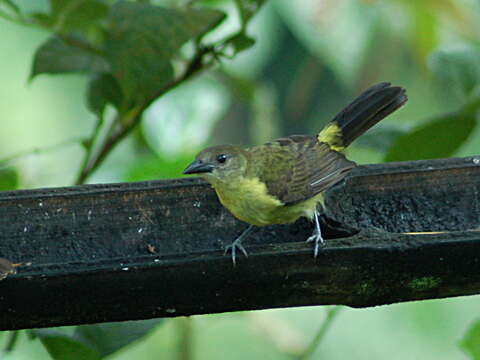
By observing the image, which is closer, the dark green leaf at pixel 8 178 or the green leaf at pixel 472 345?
the green leaf at pixel 472 345

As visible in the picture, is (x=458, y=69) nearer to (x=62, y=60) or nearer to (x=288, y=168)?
(x=288, y=168)

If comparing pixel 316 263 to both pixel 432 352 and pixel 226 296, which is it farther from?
pixel 432 352

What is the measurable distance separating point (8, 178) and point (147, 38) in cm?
76

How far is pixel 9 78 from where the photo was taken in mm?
5613

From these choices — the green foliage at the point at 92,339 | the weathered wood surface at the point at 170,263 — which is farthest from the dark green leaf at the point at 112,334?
the weathered wood surface at the point at 170,263

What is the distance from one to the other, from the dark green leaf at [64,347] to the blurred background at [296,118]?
503 mm

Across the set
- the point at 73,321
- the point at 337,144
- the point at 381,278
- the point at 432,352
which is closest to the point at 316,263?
the point at 381,278

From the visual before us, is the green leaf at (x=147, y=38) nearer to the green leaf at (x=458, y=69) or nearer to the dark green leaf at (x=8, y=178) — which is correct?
the dark green leaf at (x=8, y=178)

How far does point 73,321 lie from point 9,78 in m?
3.96

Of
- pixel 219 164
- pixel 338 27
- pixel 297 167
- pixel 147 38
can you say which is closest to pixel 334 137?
pixel 297 167

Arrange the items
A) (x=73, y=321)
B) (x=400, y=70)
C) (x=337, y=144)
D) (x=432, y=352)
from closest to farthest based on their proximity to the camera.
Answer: (x=73, y=321) < (x=337, y=144) < (x=432, y=352) < (x=400, y=70)

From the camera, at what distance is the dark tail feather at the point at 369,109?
3.18 m

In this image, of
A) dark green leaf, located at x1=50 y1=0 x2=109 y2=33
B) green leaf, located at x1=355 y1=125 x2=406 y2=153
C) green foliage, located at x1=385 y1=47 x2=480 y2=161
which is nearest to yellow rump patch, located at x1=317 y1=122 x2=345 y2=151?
green leaf, located at x1=355 y1=125 x2=406 y2=153

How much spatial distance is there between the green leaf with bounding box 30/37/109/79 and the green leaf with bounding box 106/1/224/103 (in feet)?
0.41
